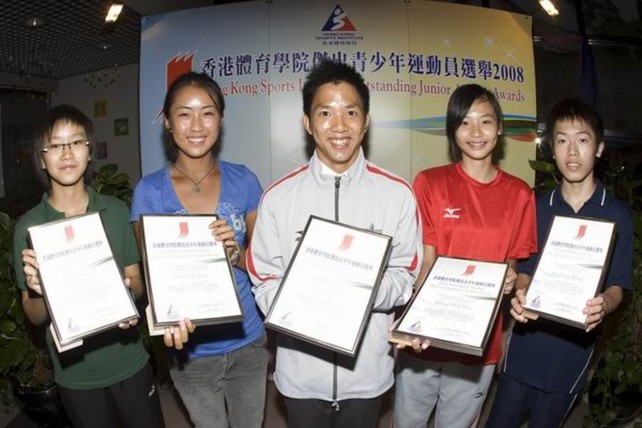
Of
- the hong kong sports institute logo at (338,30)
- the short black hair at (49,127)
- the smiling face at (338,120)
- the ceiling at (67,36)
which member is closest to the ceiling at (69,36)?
the ceiling at (67,36)

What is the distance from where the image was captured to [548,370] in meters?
2.00

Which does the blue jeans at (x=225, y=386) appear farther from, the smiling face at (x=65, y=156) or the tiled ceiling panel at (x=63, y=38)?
the tiled ceiling panel at (x=63, y=38)

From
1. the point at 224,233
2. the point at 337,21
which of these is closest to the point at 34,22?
the point at 337,21

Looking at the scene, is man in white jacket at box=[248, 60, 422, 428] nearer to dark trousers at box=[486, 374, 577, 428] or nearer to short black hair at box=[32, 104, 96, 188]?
dark trousers at box=[486, 374, 577, 428]

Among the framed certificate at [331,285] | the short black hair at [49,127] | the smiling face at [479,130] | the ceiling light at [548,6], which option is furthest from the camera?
the ceiling light at [548,6]

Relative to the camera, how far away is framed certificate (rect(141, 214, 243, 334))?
1.62 meters

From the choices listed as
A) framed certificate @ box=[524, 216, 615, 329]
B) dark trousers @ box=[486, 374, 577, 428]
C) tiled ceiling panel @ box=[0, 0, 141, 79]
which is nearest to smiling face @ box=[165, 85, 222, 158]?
framed certificate @ box=[524, 216, 615, 329]

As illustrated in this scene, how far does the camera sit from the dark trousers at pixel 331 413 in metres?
1.74

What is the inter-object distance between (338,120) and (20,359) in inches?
102

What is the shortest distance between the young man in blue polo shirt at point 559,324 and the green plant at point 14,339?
108 inches

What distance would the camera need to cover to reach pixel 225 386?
1995mm

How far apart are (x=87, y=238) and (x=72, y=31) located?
5.05 m

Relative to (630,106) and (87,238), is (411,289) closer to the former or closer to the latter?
(87,238)

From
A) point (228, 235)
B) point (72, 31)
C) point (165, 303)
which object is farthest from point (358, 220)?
point (72, 31)
